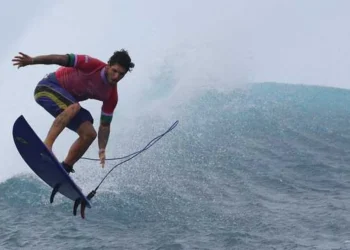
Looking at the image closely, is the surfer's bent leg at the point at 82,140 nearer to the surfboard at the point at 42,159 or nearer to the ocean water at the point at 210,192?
the surfboard at the point at 42,159

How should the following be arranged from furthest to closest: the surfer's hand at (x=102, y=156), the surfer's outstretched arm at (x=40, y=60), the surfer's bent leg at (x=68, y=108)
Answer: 1. the surfer's hand at (x=102, y=156)
2. the surfer's bent leg at (x=68, y=108)
3. the surfer's outstretched arm at (x=40, y=60)

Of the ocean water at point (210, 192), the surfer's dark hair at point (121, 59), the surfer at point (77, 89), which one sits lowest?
the ocean water at point (210, 192)

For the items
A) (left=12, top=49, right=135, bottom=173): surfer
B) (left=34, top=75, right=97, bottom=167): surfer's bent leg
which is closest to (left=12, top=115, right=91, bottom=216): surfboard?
(left=12, top=49, right=135, bottom=173): surfer

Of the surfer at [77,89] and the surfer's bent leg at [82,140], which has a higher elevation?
the surfer at [77,89]

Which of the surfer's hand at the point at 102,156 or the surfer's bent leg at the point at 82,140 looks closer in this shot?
the surfer's bent leg at the point at 82,140

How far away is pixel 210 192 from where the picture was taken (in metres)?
11.0

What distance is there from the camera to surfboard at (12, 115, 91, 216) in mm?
7148

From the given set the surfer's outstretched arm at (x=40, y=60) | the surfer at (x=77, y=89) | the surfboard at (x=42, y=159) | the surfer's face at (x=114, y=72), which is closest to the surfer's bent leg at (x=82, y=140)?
the surfer at (x=77, y=89)

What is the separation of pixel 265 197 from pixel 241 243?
2519 mm

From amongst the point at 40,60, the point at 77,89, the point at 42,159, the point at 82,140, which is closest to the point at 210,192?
the point at 82,140

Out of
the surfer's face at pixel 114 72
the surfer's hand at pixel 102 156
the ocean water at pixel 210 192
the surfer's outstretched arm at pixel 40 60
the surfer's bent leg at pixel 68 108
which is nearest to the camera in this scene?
the surfer's outstretched arm at pixel 40 60

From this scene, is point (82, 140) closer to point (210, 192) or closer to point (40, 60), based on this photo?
point (40, 60)

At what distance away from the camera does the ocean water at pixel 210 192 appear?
8766 millimetres

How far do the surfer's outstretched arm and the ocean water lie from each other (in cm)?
282
